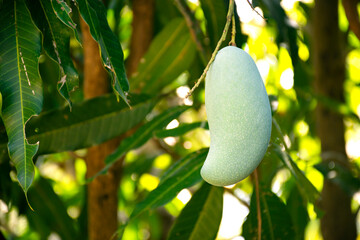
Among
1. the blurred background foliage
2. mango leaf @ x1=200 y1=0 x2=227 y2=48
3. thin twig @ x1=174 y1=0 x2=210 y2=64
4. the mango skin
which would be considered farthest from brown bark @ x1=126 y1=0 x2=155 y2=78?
the mango skin

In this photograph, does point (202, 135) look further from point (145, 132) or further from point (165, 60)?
point (145, 132)

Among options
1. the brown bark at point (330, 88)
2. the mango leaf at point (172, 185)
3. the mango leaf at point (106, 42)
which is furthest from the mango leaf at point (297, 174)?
the brown bark at point (330, 88)

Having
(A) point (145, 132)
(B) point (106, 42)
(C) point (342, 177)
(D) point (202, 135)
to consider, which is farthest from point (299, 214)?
(D) point (202, 135)

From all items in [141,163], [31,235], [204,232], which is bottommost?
[31,235]

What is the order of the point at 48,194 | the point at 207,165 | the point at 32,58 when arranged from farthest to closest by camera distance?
the point at 48,194
the point at 32,58
the point at 207,165

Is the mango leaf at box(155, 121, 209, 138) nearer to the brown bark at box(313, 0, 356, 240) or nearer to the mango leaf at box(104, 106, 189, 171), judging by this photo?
the mango leaf at box(104, 106, 189, 171)

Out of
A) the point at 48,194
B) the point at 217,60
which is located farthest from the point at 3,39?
the point at 48,194

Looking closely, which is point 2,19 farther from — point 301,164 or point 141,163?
point 141,163
